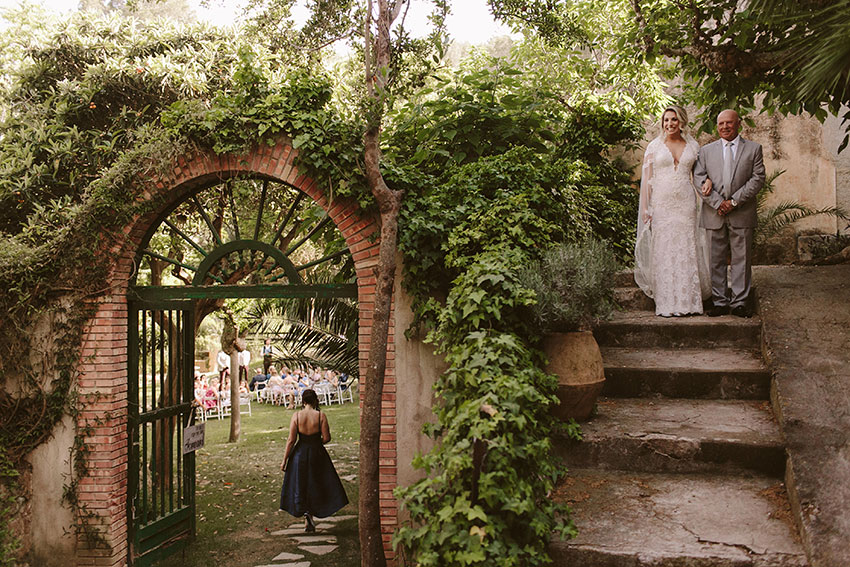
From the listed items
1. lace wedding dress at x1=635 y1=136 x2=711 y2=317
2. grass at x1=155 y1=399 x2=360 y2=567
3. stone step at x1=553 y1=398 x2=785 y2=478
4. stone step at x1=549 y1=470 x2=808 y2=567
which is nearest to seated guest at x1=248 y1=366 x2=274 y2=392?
grass at x1=155 y1=399 x2=360 y2=567

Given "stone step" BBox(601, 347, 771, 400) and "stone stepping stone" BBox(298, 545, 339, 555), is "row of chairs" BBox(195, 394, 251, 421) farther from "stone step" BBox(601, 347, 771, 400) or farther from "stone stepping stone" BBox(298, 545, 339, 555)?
"stone step" BBox(601, 347, 771, 400)

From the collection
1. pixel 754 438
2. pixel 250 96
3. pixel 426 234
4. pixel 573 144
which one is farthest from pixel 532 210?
pixel 573 144

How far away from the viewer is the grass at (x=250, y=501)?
736 centimetres

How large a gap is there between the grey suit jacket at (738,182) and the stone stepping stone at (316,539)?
5.88m

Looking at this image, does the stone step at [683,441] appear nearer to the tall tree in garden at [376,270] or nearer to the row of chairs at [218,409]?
the tall tree in garden at [376,270]

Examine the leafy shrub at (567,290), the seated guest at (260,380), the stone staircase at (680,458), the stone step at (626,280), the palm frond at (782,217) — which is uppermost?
the palm frond at (782,217)

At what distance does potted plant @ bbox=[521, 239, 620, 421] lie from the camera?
14.5 feet

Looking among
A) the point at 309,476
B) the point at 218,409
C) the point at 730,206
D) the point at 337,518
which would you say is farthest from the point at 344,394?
the point at 730,206

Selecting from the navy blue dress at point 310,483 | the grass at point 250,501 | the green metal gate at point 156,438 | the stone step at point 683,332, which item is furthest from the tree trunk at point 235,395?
the stone step at point 683,332

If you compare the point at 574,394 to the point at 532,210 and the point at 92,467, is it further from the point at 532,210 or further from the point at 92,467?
the point at 92,467

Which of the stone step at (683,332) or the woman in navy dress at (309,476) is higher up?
the stone step at (683,332)

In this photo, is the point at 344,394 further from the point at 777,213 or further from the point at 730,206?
the point at 730,206

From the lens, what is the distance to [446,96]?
7.20 m

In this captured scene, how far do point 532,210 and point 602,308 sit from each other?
1.15m
